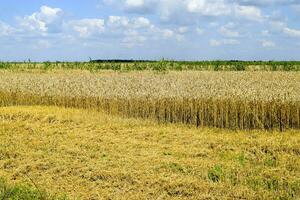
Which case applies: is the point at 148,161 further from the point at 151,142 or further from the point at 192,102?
the point at 192,102

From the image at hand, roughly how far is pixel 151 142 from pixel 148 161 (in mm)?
2348

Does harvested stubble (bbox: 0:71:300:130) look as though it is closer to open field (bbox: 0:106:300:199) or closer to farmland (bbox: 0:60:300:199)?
farmland (bbox: 0:60:300:199)

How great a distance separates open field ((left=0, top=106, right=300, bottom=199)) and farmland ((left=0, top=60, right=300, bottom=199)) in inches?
0.9

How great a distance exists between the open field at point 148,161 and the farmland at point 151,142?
0.02 meters

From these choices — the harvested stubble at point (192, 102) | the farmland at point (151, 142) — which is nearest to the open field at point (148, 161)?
the farmland at point (151, 142)

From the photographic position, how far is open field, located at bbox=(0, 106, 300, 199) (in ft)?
30.6

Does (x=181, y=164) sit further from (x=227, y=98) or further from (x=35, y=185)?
(x=227, y=98)

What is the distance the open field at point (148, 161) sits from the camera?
9336 millimetres

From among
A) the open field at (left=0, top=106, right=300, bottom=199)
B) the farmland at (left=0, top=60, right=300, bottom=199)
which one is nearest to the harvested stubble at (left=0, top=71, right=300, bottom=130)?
the farmland at (left=0, top=60, right=300, bottom=199)

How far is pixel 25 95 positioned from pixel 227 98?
9718 millimetres

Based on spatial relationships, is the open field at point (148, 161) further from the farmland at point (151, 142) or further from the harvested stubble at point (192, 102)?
the harvested stubble at point (192, 102)

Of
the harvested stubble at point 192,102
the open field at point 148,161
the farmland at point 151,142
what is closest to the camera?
the open field at point 148,161

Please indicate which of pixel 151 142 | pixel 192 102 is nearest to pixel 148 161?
pixel 151 142

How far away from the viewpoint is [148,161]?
1109 centimetres
